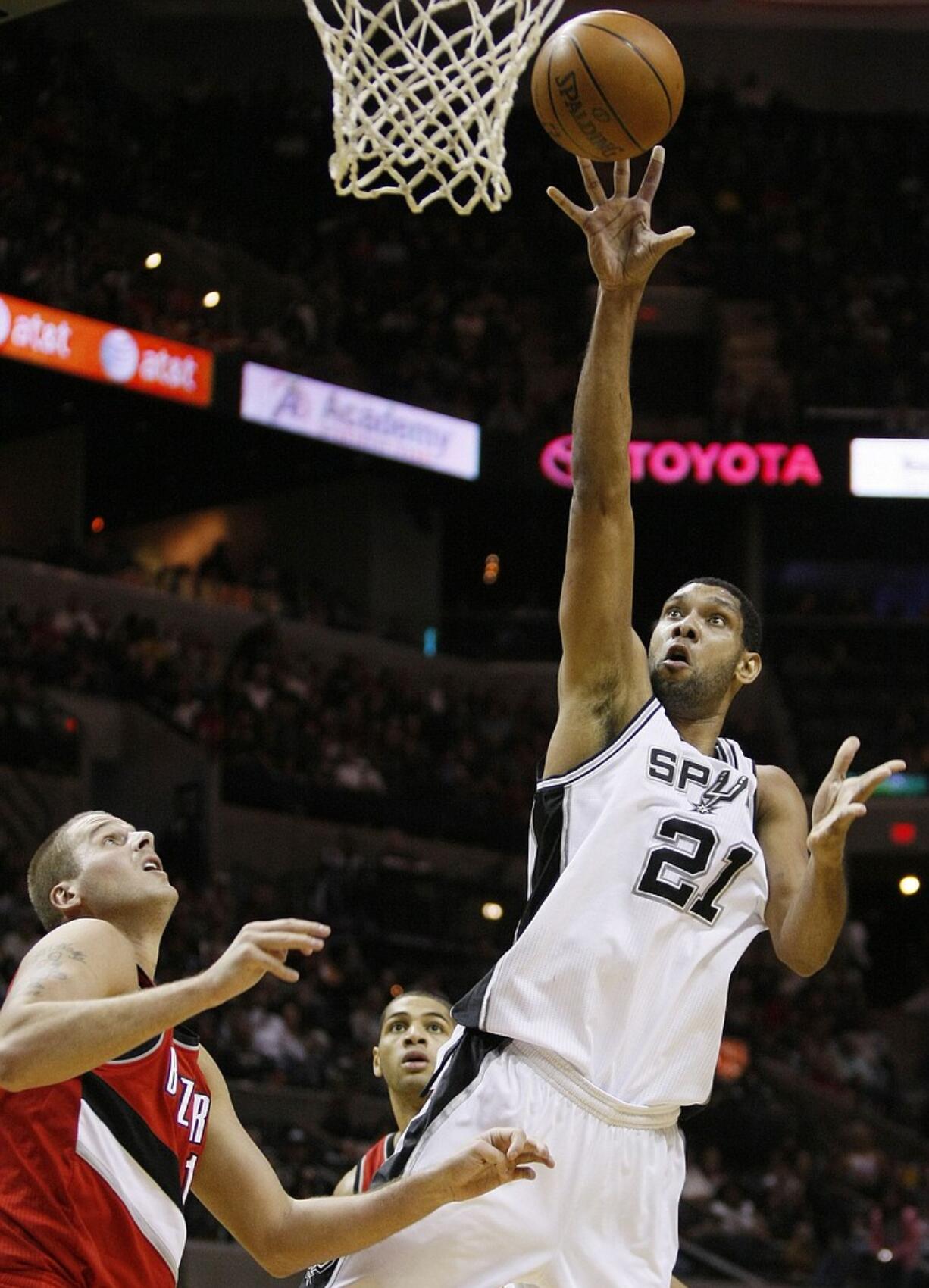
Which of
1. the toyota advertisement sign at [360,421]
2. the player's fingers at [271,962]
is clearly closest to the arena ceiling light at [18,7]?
the player's fingers at [271,962]

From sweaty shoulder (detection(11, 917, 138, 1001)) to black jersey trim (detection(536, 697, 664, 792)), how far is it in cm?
88

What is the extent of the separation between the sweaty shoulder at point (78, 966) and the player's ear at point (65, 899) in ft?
0.56

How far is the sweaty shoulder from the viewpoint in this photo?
3033mm

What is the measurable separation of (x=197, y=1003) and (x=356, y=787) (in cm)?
1431

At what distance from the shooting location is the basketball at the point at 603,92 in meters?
4.07

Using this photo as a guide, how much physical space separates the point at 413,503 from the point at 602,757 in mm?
18515

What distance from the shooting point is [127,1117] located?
3.26m

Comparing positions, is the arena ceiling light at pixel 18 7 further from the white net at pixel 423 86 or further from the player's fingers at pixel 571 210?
the player's fingers at pixel 571 210

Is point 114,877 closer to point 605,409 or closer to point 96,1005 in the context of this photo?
point 96,1005

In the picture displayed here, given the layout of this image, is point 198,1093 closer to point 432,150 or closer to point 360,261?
point 432,150

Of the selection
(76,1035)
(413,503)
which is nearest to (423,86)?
(76,1035)

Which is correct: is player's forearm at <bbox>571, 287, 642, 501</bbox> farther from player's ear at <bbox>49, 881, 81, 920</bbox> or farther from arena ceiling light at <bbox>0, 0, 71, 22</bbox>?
arena ceiling light at <bbox>0, 0, 71, 22</bbox>

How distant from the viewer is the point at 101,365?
17.1 metres

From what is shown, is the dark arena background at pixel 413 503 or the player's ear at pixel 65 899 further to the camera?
the dark arena background at pixel 413 503
